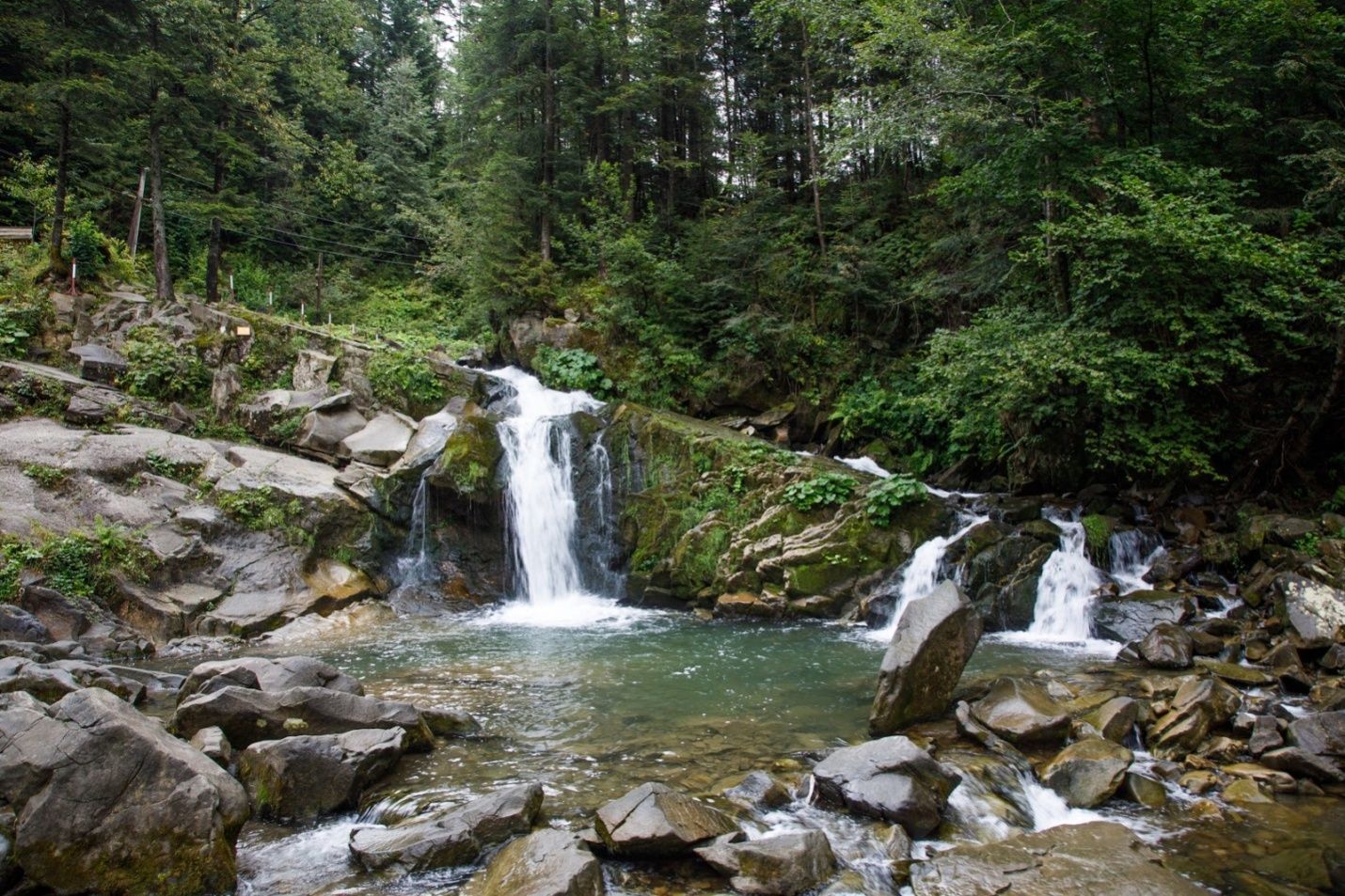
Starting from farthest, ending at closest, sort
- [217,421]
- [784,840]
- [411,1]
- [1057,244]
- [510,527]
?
[411,1] → [217,421] → [510,527] → [1057,244] → [784,840]

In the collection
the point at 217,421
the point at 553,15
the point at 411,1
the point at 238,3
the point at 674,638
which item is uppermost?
the point at 411,1

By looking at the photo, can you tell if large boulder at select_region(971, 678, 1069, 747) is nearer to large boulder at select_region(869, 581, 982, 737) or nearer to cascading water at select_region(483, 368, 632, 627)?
large boulder at select_region(869, 581, 982, 737)

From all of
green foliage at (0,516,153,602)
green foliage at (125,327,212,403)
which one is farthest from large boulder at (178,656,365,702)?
green foliage at (125,327,212,403)

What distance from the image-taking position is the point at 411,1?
40938 mm

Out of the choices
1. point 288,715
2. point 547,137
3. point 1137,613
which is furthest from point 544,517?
point 547,137

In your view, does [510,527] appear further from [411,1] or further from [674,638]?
[411,1]

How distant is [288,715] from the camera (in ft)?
21.5

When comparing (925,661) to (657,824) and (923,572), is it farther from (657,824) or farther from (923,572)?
(923,572)

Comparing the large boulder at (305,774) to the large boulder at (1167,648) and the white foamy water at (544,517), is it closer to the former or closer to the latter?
the white foamy water at (544,517)

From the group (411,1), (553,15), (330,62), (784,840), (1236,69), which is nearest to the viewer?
(784,840)

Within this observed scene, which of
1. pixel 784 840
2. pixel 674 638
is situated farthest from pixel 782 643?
pixel 784 840

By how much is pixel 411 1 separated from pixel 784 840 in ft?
160

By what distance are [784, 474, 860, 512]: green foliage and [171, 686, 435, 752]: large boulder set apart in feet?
29.0

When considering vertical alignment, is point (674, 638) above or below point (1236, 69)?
below
